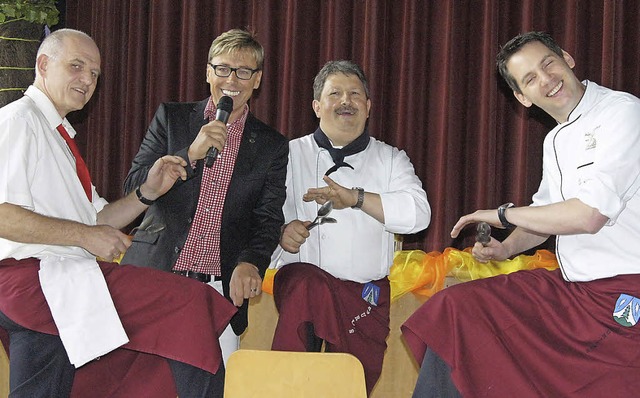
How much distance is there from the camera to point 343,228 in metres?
3.26

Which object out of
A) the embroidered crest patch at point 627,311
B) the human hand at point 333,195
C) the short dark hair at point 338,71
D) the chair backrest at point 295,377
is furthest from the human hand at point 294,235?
the embroidered crest patch at point 627,311

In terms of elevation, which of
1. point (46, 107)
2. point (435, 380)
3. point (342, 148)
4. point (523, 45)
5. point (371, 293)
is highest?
point (523, 45)

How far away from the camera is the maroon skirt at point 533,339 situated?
2.49m

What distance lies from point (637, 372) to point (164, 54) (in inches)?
128

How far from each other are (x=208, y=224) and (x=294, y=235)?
13.4 inches

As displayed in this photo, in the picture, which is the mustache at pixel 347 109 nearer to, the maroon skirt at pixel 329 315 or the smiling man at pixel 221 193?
the smiling man at pixel 221 193

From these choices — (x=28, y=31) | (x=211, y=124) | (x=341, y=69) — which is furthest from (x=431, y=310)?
(x=28, y=31)

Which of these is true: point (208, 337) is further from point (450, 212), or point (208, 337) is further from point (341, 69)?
point (450, 212)

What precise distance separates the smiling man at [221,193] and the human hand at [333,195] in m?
0.21

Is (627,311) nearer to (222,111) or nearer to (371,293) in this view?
(371,293)

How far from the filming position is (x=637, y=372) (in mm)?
2467

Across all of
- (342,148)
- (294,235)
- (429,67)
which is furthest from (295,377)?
(429,67)

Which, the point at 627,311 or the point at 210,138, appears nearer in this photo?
the point at 627,311

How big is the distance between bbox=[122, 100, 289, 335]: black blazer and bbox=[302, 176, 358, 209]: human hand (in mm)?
209
